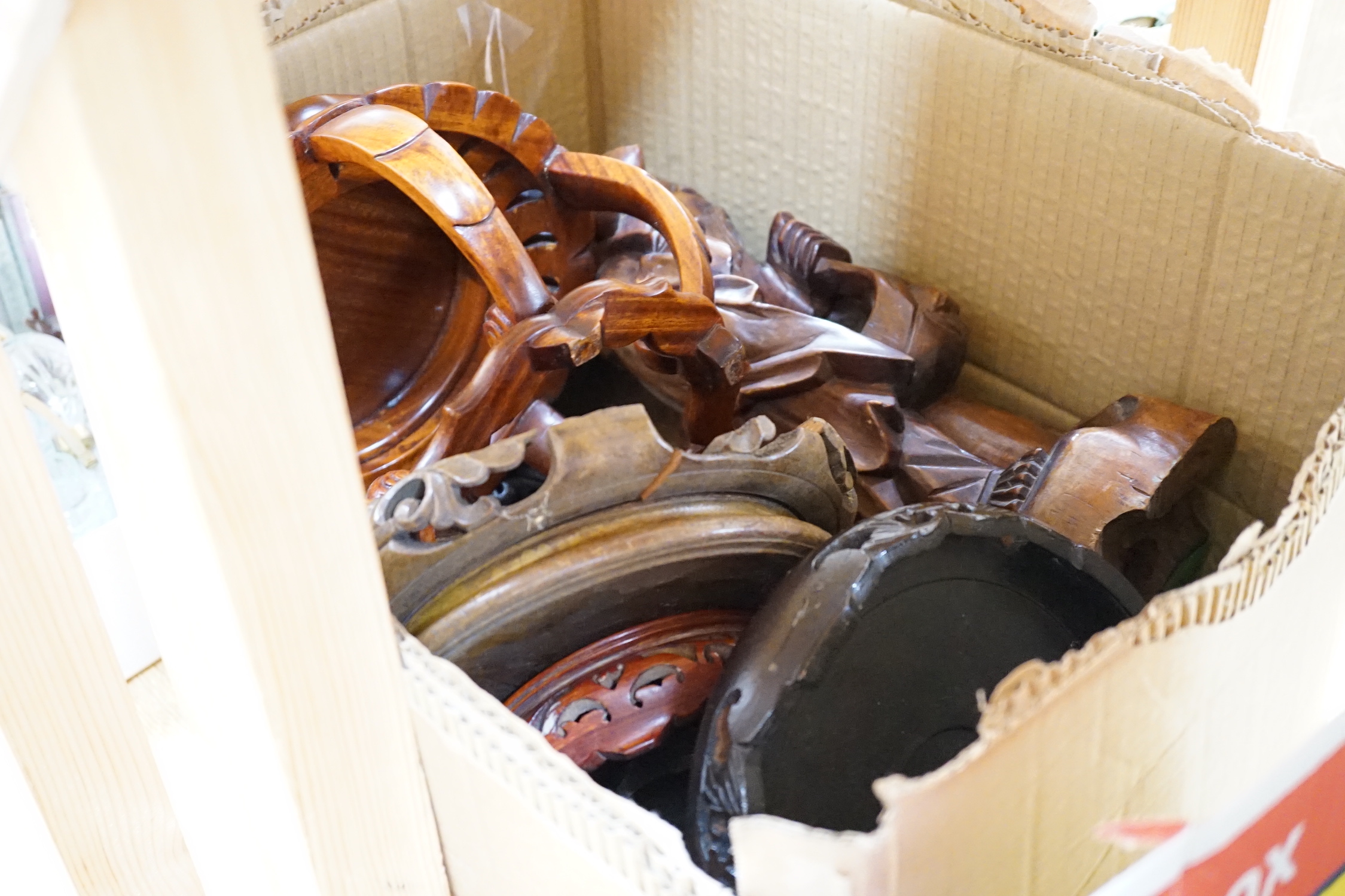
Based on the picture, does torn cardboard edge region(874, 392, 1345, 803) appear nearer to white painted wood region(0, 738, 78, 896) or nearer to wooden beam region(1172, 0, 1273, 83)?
white painted wood region(0, 738, 78, 896)

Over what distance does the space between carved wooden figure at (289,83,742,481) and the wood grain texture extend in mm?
220

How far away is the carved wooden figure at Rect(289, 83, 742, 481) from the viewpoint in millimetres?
682

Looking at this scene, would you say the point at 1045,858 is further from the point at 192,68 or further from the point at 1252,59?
the point at 1252,59

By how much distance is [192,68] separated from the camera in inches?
9.6

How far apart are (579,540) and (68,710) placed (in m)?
0.21

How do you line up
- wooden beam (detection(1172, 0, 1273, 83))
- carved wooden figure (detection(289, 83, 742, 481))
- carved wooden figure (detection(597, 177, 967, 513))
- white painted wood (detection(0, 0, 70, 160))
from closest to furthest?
white painted wood (detection(0, 0, 70, 160)), carved wooden figure (detection(289, 83, 742, 481)), carved wooden figure (detection(597, 177, 967, 513)), wooden beam (detection(1172, 0, 1273, 83))

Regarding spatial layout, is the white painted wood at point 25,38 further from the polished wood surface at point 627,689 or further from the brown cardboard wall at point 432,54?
the brown cardboard wall at point 432,54

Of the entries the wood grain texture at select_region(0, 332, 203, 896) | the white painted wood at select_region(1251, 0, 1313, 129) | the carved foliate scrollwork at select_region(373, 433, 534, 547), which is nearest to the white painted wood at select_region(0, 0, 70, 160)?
the wood grain texture at select_region(0, 332, 203, 896)

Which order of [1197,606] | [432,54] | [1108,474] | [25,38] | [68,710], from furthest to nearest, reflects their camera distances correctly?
[432,54] → [1108,474] → [68,710] → [1197,606] → [25,38]

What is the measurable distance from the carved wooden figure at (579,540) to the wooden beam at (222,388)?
104 mm

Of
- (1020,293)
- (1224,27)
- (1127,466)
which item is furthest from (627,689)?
(1224,27)

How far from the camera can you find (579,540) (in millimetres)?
529

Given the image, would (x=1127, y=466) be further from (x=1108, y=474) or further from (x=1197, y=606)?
(x=1197, y=606)

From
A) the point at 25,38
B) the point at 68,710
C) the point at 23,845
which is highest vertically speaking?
the point at 25,38
